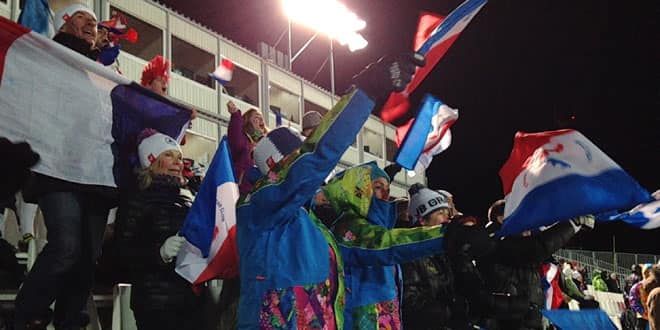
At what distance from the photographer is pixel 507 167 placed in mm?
5348

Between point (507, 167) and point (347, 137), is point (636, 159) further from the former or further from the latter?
point (347, 137)

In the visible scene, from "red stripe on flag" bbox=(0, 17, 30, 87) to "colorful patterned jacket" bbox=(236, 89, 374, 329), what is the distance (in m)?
2.00

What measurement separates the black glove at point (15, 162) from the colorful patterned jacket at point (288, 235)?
1587mm

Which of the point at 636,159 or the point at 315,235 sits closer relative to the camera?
the point at 315,235

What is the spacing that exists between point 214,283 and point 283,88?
19.1m

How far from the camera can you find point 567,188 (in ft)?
13.8

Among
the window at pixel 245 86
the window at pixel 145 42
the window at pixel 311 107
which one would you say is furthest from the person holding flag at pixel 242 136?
the window at pixel 311 107

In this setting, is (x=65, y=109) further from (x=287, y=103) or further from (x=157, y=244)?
(x=287, y=103)

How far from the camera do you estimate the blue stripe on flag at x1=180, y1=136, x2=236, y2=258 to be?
347 centimetres

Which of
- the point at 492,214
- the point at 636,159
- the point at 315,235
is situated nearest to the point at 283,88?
the point at 492,214

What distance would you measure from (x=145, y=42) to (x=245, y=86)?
445 cm

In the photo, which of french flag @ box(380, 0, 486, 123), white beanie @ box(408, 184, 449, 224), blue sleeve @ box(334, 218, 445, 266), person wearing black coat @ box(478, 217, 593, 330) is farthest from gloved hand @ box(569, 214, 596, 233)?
blue sleeve @ box(334, 218, 445, 266)

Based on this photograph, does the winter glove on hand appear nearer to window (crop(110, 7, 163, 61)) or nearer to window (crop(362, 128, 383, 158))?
window (crop(110, 7, 163, 61))

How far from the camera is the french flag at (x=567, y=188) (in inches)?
162
